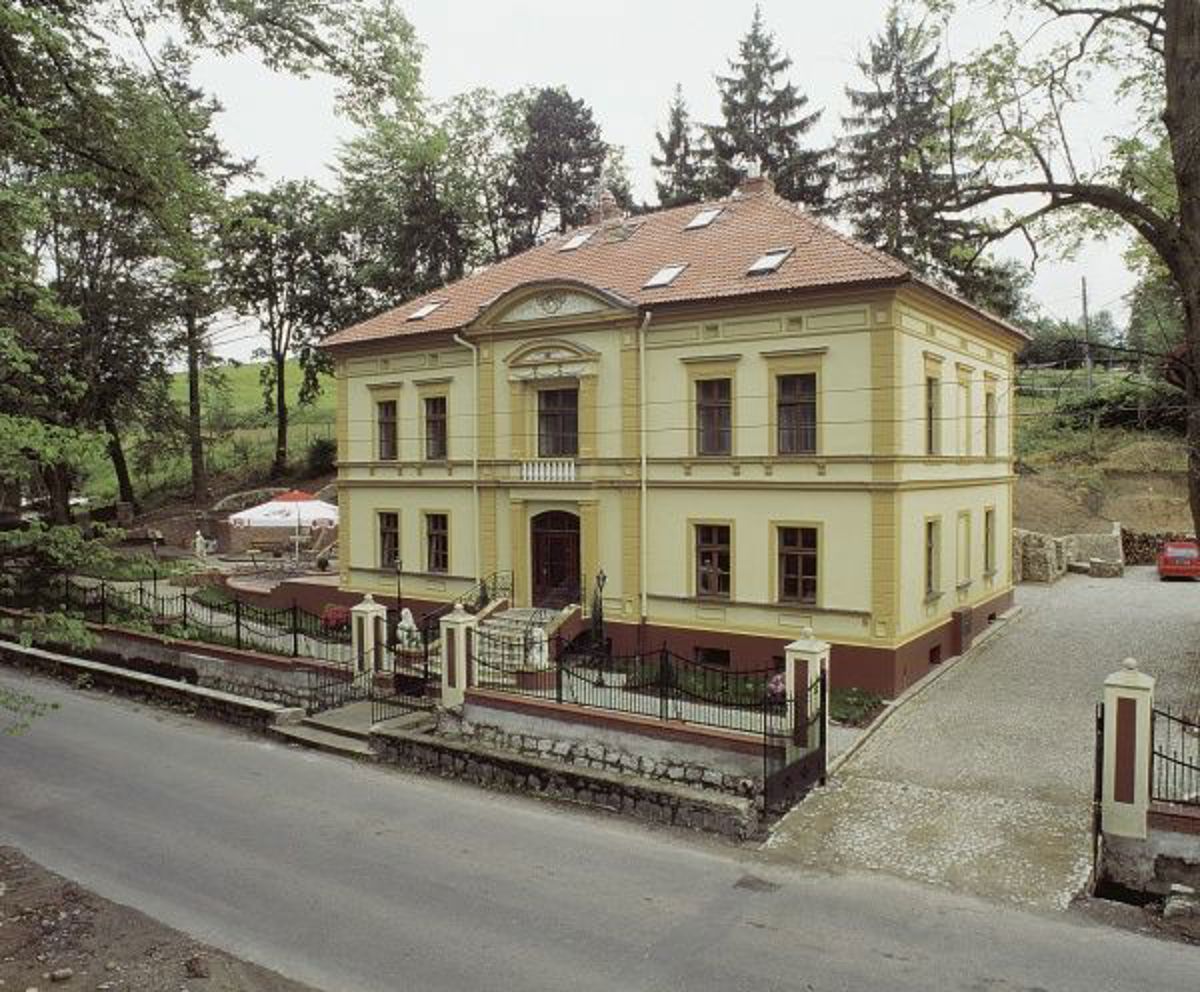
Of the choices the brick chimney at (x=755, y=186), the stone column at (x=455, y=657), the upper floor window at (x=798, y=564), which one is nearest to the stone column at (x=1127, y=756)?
the upper floor window at (x=798, y=564)

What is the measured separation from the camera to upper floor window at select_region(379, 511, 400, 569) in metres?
25.2

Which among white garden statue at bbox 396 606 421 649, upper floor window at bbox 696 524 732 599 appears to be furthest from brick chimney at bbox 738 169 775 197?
white garden statue at bbox 396 606 421 649

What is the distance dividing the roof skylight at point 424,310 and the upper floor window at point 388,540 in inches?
211

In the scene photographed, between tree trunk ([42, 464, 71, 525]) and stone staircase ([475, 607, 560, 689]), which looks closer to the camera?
stone staircase ([475, 607, 560, 689])

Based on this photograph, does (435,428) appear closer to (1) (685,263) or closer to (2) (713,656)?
(1) (685,263)

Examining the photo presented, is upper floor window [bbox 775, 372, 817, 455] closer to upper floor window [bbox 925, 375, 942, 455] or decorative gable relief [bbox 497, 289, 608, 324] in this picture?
upper floor window [bbox 925, 375, 942, 455]

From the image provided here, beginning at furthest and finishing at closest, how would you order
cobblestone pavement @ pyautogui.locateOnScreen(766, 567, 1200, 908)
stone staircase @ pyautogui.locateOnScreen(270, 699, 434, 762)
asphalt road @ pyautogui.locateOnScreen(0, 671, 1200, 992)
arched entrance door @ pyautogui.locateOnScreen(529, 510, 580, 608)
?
1. arched entrance door @ pyautogui.locateOnScreen(529, 510, 580, 608)
2. stone staircase @ pyautogui.locateOnScreen(270, 699, 434, 762)
3. cobblestone pavement @ pyautogui.locateOnScreen(766, 567, 1200, 908)
4. asphalt road @ pyautogui.locateOnScreen(0, 671, 1200, 992)

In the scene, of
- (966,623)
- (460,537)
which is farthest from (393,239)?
(966,623)

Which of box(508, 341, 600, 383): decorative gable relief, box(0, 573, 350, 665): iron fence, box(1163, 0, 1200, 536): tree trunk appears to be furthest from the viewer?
box(0, 573, 350, 665): iron fence

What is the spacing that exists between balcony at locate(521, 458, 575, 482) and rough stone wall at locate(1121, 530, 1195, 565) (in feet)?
75.6

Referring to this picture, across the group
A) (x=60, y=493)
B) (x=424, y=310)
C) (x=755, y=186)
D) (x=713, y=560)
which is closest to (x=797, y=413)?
(x=713, y=560)

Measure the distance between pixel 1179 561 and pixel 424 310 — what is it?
24245mm

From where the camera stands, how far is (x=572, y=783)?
13.6 m

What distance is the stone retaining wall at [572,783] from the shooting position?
485 inches
